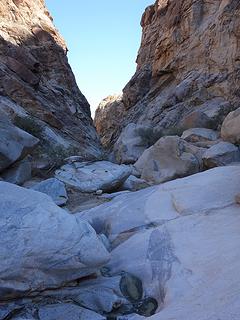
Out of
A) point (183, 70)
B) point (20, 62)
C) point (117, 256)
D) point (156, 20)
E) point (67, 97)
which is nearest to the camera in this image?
point (117, 256)

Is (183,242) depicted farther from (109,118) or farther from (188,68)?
(109,118)

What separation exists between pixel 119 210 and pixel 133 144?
10.9 metres

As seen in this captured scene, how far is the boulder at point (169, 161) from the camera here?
30.0ft


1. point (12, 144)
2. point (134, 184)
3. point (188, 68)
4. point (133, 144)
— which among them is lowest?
point (134, 184)

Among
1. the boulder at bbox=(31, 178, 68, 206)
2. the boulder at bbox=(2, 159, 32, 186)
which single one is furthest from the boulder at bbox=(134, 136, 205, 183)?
the boulder at bbox=(2, 159, 32, 186)

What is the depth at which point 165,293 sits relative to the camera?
3.42m

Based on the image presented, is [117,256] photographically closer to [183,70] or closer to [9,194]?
[9,194]

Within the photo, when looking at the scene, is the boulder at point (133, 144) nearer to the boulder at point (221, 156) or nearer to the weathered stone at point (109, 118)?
the boulder at point (221, 156)

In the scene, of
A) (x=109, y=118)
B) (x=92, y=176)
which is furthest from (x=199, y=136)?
(x=109, y=118)

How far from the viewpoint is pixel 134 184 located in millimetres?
8844

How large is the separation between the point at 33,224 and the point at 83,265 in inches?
20.8

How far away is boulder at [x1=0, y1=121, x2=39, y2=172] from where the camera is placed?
7625 millimetres

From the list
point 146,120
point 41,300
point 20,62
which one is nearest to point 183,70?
point 146,120

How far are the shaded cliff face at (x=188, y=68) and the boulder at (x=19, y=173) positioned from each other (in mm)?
8853
